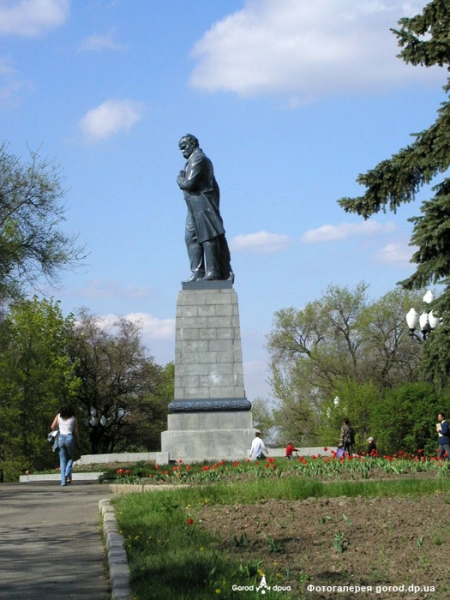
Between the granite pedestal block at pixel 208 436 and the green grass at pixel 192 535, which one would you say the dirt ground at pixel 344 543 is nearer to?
the green grass at pixel 192 535

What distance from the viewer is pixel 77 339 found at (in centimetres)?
5628

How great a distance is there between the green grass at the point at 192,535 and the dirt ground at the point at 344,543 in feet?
0.51

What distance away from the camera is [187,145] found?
22766 mm

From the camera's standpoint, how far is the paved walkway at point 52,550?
702 centimetres

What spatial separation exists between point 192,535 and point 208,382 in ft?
44.6

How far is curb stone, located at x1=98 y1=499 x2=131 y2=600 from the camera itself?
6230 millimetres

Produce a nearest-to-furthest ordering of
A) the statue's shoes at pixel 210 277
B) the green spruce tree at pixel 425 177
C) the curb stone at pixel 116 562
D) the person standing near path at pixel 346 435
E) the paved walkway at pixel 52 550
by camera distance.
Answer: the curb stone at pixel 116 562, the paved walkway at pixel 52 550, the green spruce tree at pixel 425 177, the statue's shoes at pixel 210 277, the person standing near path at pixel 346 435

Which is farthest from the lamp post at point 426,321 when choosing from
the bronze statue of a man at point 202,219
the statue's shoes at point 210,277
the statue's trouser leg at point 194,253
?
the statue's trouser leg at point 194,253

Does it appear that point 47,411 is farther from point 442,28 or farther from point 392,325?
point 442,28

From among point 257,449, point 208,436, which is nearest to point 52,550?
point 257,449

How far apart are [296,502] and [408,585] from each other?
11.9 ft

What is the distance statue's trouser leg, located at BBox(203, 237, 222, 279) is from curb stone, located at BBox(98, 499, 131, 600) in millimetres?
12487

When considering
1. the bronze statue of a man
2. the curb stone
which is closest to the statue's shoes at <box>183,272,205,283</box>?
the bronze statue of a man

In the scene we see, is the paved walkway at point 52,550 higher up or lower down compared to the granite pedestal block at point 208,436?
lower down
